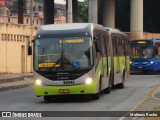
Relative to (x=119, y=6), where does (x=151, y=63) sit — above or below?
below

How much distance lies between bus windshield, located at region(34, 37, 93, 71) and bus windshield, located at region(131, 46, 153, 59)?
95.0 feet

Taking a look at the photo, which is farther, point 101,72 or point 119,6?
point 119,6

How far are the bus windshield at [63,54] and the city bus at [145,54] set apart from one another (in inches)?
1125

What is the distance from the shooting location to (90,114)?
1752 centimetres

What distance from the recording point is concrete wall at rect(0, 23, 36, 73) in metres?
52.0

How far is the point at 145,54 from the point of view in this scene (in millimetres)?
51375

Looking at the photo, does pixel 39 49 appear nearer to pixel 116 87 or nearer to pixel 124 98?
pixel 124 98

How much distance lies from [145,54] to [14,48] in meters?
12.1

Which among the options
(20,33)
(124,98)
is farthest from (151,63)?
(124,98)

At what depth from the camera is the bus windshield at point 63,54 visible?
21.8m

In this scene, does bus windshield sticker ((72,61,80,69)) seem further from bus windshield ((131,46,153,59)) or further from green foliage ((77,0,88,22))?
green foliage ((77,0,88,22))

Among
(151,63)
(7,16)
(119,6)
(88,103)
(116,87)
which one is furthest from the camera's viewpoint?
(7,16)

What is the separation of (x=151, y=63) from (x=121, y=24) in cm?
4502

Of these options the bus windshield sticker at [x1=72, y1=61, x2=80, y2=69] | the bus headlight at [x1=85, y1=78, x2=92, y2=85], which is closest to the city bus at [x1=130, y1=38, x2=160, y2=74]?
the bus headlight at [x1=85, y1=78, x2=92, y2=85]
